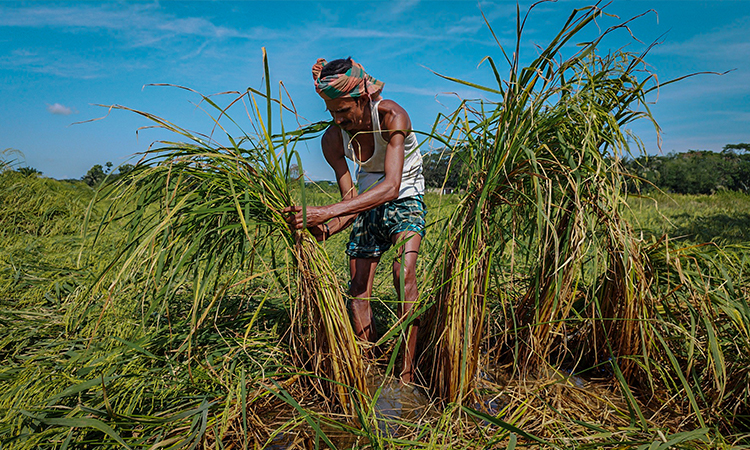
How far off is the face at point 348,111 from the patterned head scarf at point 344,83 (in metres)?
0.03

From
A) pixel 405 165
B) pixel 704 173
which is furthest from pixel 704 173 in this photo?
pixel 405 165

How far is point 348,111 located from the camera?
2.13 meters

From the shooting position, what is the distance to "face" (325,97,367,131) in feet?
6.88

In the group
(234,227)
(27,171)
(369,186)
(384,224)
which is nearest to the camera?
(234,227)

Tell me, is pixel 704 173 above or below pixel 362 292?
above

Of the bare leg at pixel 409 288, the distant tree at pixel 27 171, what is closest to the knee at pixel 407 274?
the bare leg at pixel 409 288

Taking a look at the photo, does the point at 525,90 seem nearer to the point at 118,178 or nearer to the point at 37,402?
the point at 118,178

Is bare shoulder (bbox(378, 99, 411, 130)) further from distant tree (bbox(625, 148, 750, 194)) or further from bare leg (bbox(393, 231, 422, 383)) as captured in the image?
distant tree (bbox(625, 148, 750, 194))

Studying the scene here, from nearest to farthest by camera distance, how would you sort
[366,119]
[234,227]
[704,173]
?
[234,227] → [366,119] → [704,173]

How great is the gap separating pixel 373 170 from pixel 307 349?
39.7 inches

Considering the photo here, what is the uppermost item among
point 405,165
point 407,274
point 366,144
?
point 366,144

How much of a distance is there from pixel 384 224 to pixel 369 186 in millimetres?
368

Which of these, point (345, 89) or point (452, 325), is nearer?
point (452, 325)

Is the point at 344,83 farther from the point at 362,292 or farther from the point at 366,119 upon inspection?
the point at 362,292
